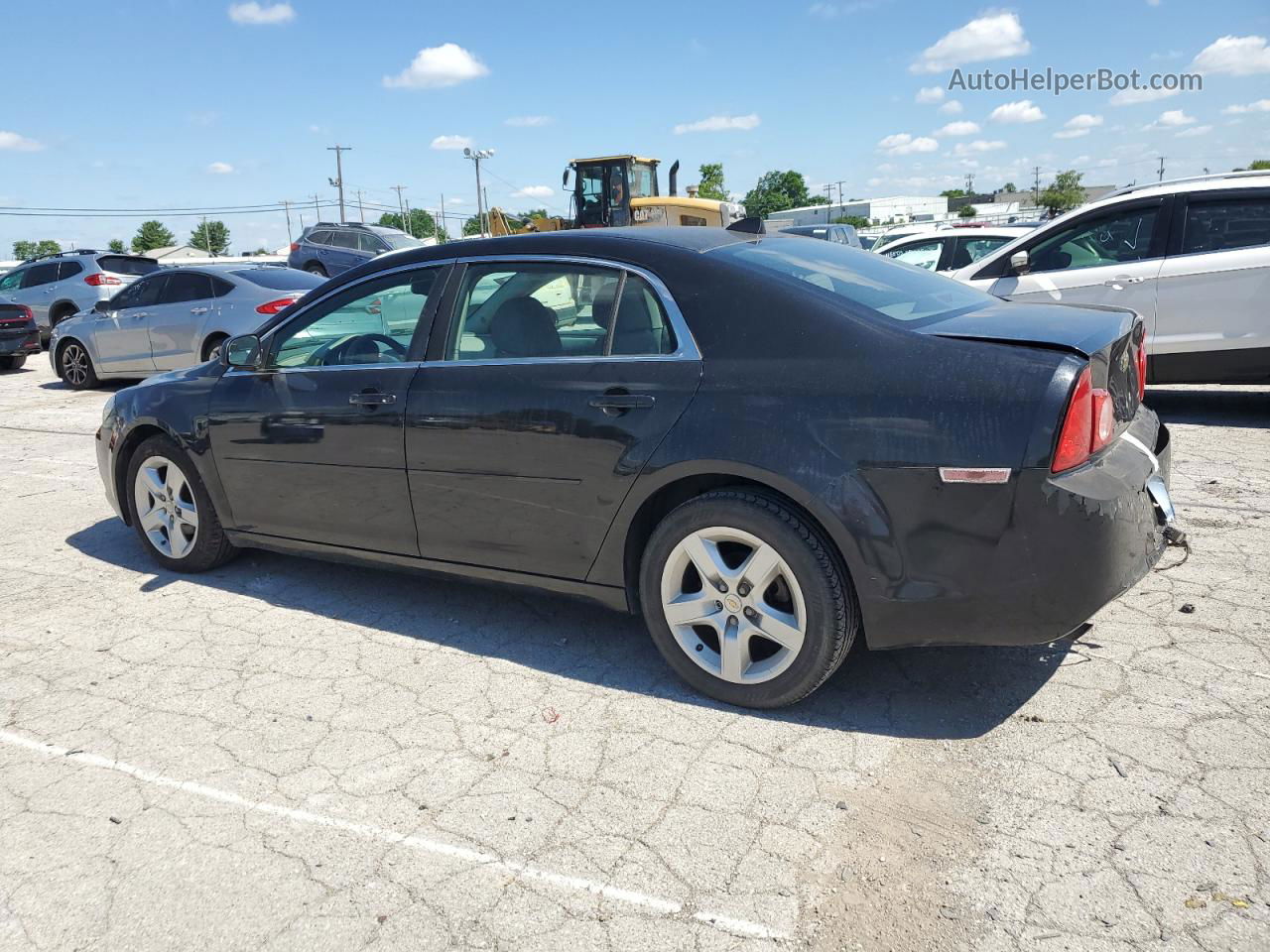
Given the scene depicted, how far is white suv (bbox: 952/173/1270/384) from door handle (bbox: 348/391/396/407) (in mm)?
5376

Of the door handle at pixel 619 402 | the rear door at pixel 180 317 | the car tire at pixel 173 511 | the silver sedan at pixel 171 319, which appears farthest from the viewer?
the rear door at pixel 180 317

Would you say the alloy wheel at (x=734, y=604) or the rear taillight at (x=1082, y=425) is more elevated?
the rear taillight at (x=1082, y=425)

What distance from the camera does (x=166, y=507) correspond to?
5047 mm

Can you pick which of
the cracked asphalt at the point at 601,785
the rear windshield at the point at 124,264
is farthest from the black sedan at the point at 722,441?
the rear windshield at the point at 124,264

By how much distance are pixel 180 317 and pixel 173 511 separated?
7.52m

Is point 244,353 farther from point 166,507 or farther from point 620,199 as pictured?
point 620,199

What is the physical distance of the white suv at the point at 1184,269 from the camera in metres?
7.17

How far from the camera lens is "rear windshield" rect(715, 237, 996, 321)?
3418mm

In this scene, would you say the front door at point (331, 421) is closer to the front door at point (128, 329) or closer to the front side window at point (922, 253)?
the front door at point (128, 329)

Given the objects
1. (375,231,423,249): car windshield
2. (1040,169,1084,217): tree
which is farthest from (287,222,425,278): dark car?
(1040,169,1084,217): tree

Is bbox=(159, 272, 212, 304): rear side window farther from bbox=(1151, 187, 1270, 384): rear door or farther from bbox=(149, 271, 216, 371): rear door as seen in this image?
bbox=(1151, 187, 1270, 384): rear door

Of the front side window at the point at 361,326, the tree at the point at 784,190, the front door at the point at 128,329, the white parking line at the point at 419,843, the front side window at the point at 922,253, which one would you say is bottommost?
the white parking line at the point at 419,843

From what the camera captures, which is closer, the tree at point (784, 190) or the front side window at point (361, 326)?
the front side window at point (361, 326)

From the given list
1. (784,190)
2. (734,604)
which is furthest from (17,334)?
(784,190)
